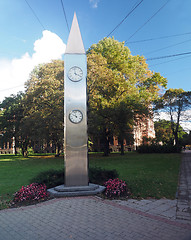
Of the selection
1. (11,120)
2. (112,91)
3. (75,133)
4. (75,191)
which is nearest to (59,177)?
(75,191)

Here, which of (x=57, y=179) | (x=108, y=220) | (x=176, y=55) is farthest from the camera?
(x=176, y=55)

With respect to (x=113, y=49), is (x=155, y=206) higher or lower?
lower

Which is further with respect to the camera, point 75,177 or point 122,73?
point 122,73

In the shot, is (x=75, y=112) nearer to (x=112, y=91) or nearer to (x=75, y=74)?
(x=75, y=74)

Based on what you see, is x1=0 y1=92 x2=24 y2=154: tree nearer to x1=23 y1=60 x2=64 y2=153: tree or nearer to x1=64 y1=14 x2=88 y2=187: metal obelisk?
x1=23 y1=60 x2=64 y2=153: tree

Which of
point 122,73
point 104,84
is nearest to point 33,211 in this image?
point 104,84

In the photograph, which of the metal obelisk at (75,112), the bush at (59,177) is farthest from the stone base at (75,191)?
the bush at (59,177)

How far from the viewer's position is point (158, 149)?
3809cm

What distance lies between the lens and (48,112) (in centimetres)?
2288

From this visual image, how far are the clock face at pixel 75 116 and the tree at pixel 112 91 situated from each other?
40.5ft

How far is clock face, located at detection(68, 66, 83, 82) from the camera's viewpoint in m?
8.72

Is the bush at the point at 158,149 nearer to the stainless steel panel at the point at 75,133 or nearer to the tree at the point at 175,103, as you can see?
the tree at the point at 175,103

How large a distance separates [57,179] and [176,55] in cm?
1133

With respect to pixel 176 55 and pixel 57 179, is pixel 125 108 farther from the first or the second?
pixel 57 179
